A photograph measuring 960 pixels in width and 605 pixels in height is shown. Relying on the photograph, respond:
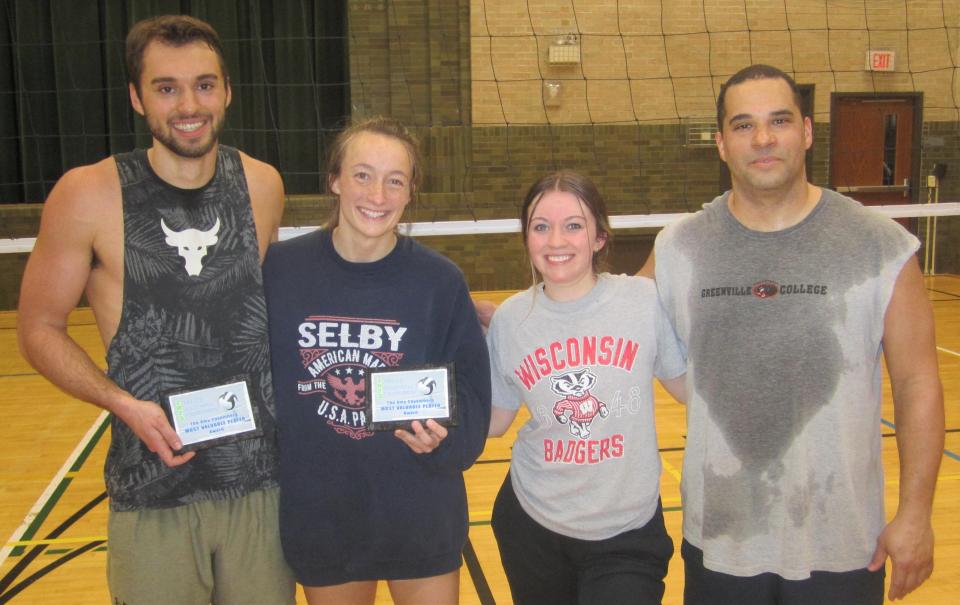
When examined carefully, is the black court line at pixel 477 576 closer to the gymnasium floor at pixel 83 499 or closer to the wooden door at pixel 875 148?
the gymnasium floor at pixel 83 499

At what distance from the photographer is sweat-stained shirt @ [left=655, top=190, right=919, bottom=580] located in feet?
5.67

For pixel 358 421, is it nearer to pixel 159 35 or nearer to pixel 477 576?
pixel 159 35

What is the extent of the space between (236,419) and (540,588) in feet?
2.59

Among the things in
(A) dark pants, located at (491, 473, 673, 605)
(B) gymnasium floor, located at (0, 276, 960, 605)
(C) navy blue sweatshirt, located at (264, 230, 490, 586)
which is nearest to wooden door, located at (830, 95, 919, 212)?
(B) gymnasium floor, located at (0, 276, 960, 605)

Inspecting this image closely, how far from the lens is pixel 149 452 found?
187cm

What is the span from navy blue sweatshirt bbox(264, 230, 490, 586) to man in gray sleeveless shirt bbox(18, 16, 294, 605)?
0.29 ft

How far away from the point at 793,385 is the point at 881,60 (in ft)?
30.8

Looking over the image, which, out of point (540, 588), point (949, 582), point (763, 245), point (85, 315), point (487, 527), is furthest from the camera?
point (85, 315)

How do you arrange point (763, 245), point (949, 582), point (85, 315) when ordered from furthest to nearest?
1. point (85, 315)
2. point (949, 582)
3. point (763, 245)

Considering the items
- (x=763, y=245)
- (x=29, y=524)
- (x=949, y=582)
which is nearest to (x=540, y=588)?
(x=763, y=245)

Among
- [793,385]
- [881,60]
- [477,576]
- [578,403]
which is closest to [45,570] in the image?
[477,576]

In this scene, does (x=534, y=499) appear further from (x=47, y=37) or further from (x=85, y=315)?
(x=47, y=37)

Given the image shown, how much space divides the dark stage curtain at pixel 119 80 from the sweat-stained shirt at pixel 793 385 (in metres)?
7.51

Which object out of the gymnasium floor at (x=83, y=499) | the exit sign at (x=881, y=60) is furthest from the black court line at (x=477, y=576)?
the exit sign at (x=881, y=60)
